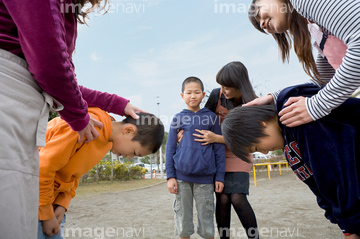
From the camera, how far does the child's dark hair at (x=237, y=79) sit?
2.50 metres

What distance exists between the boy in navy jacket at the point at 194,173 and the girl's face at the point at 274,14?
1303mm

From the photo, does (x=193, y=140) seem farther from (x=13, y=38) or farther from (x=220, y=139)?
(x=13, y=38)

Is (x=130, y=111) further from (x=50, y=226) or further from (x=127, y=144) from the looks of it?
(x=50, y=226)

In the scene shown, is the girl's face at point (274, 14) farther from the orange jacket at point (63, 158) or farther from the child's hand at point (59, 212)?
the child's hand at point (59, 212)

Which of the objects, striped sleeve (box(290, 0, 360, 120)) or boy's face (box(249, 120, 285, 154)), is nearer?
striped sleeve (box(290, 0, 360, 120))

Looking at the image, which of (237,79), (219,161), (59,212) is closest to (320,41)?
(237,79)

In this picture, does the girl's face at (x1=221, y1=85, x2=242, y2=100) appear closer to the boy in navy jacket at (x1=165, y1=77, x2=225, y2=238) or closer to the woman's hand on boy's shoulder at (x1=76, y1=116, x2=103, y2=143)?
the boy in navy jacket at (x1=165, y1=77, x2=225, y2=238)

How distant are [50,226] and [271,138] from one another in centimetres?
131

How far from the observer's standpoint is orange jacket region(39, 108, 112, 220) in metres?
1.38

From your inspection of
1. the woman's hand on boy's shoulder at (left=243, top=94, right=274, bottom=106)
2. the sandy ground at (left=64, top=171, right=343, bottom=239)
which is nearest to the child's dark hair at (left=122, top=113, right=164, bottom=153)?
the woman's hand on boy's shoulder at (left=243, top=94, right=274, bottom=106)

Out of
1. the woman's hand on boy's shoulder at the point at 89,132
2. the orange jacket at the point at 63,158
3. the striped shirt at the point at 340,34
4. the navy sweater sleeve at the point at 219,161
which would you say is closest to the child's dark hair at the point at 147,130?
the orange jacket at the point at 63,158

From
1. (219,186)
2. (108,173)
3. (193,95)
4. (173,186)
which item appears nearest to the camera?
(219,186)

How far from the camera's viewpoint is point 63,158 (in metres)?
Result: 1.39

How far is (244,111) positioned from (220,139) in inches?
38.6
